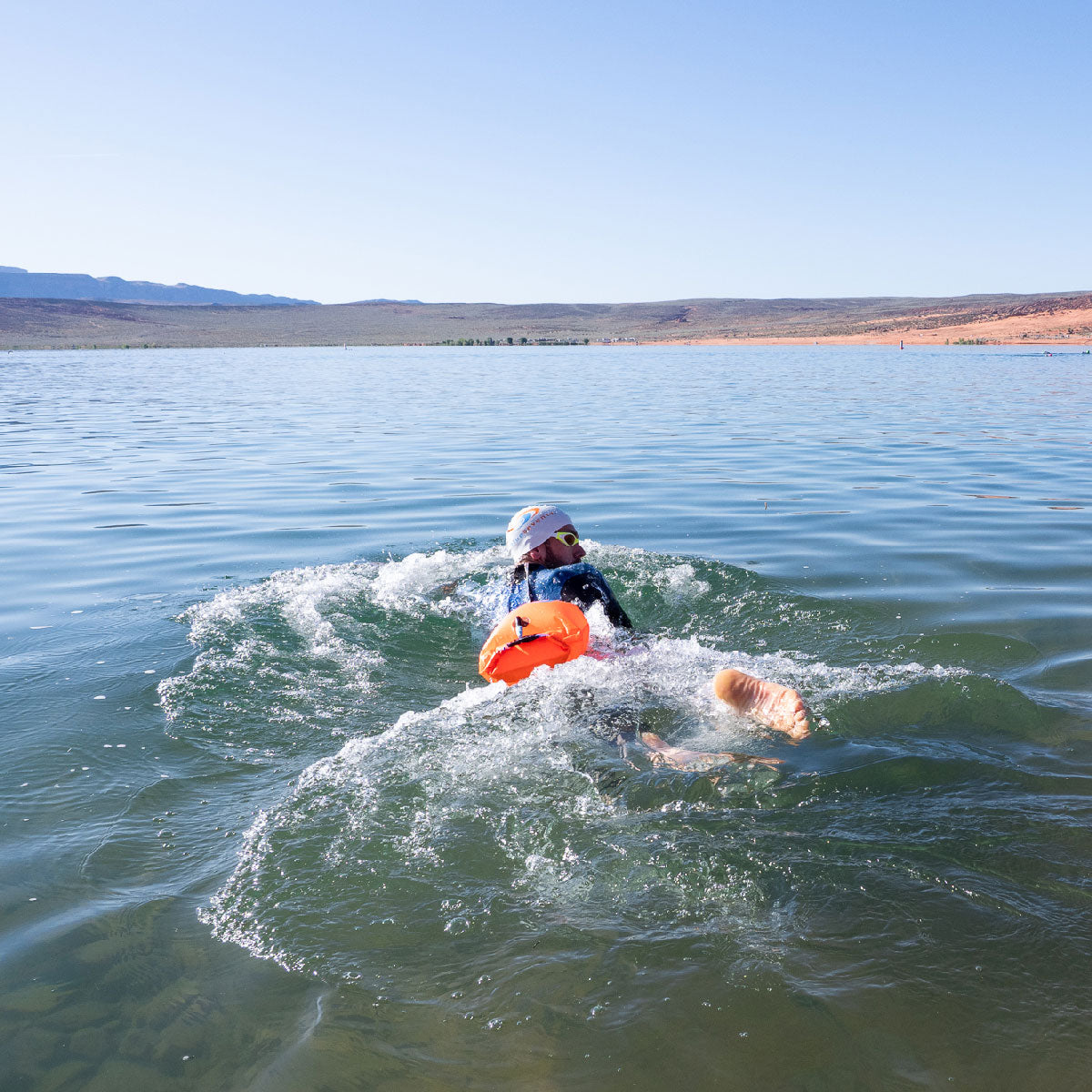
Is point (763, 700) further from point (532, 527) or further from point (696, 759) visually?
point (532, 527)

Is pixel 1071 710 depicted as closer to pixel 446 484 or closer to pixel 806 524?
pixel 806 524

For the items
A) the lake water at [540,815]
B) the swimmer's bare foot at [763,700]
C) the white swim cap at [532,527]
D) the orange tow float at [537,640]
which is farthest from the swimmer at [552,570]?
the orange tow float at [537,640]

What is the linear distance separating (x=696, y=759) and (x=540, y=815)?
107cm

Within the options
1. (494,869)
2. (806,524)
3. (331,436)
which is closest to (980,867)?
(494,869)

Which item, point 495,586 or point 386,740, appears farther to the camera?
point 495,586

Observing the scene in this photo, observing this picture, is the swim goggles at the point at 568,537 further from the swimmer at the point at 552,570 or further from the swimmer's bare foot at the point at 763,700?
the swimmer's bare foot at the point at 763,700

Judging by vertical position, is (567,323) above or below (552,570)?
above

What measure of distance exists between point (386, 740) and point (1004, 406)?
25.2 meters

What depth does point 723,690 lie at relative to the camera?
5758 mm

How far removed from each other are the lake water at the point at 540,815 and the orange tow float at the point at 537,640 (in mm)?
138

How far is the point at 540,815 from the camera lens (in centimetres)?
496

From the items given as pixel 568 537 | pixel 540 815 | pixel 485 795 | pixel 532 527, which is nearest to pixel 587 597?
pixel 568 537

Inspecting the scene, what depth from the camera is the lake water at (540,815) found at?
3471mm

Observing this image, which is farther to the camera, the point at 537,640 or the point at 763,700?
the point at 537,640
